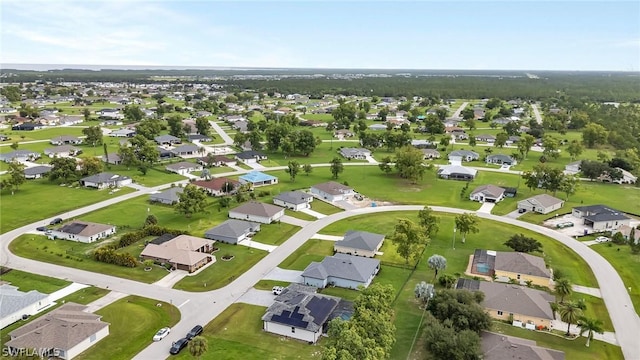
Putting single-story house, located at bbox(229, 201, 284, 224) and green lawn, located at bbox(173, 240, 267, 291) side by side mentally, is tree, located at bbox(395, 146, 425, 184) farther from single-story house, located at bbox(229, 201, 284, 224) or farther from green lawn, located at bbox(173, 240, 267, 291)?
green lawn, located at bbox(173, 240, 267, 291)

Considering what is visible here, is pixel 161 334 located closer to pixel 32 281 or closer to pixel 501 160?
pixel 32 281

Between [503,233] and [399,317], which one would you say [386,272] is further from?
[503,233]

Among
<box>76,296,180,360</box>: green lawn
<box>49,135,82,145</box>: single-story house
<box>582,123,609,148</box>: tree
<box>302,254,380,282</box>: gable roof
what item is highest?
<box>582,123,609,148</box>: tree

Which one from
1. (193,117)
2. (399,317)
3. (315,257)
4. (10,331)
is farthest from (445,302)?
(193,117)

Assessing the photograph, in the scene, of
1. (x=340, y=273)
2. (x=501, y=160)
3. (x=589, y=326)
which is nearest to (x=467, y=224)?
(x=340, y=273)

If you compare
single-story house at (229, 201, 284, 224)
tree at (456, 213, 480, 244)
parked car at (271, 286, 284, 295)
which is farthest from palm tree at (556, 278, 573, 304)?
single-story house at (229, 201, 284, 224)

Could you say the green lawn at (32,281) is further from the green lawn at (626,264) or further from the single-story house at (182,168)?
the green lawn at (626,264)

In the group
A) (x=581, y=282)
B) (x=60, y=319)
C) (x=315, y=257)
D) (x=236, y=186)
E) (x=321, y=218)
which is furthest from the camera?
(x=236, y=186)
